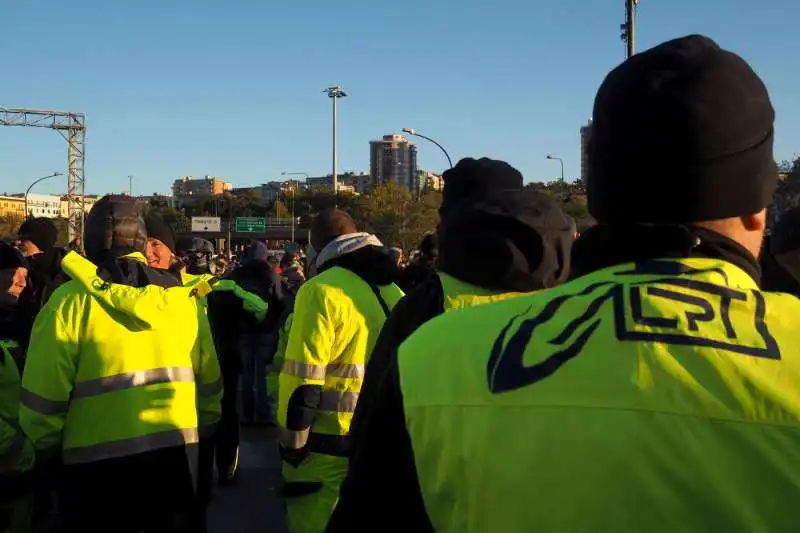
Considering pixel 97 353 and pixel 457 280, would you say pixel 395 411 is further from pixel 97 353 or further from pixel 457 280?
pixel 97 353

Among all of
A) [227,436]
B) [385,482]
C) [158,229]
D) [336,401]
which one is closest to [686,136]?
[385,482]

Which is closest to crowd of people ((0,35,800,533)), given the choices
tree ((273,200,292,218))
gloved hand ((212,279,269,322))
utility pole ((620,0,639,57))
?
gloved hand ((212,279,269,322))

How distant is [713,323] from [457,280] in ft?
5.25

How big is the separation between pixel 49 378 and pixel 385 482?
8.30 feet

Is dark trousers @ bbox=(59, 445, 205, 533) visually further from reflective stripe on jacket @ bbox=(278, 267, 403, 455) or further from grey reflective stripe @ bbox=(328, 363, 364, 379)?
grey reflective stripe @ bbox=(328, 363, 364, 379)

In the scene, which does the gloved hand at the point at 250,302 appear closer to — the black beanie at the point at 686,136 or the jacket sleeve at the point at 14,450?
the jacket sleeve at the point at 14,450

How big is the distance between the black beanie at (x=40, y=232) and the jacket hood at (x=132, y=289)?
4596mm

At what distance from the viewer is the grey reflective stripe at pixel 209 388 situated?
3805mm

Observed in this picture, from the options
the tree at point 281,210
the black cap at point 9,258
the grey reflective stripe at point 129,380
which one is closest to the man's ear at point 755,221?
the grey reflective stripe at point 129,380

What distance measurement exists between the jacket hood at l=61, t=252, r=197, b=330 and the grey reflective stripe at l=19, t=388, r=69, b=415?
46 centimetres

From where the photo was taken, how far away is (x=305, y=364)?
3.57 metres

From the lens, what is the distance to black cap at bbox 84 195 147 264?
3572 mm

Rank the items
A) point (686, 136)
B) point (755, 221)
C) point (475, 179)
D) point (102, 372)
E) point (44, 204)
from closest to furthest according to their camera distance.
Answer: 1. point (686, 136)
2. point (755, 221)
3. point (475, 179)
4. point (102, 372)
5. point (44, 204)

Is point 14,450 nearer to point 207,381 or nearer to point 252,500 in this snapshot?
point 207,381
